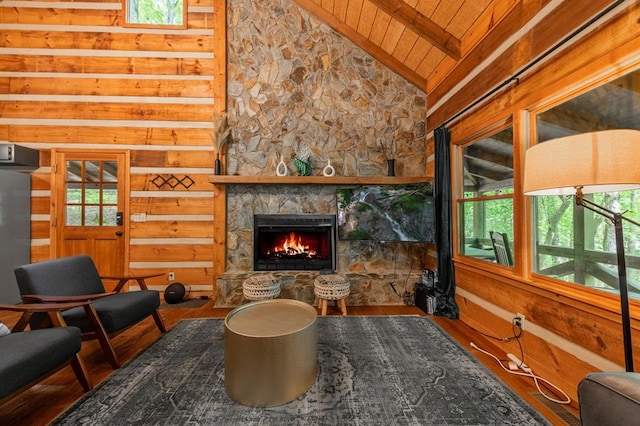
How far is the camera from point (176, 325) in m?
2.62

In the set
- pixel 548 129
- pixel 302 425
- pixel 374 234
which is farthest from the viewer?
pixel 374 234

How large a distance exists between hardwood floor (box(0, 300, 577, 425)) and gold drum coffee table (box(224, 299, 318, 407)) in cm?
111

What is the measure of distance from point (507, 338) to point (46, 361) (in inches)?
125

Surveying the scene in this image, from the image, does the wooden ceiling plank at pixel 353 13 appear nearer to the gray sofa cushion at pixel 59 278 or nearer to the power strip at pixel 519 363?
the power strip at pixel 519 363

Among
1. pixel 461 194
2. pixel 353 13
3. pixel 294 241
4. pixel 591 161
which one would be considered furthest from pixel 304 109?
pixel 591 161

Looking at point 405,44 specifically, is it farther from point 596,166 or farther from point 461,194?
point 596,166

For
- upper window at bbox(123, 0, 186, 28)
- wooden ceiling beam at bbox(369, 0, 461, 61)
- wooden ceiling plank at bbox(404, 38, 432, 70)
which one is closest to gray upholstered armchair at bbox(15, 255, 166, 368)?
upper window at bbox(123, 0, 186, 28)

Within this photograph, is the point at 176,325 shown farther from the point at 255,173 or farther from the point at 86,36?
the point at 86,36

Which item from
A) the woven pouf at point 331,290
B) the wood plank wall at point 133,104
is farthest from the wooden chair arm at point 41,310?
the woven pouf at point 331,290

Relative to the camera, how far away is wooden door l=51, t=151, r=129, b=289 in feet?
11.7

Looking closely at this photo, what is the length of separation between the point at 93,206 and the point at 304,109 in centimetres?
324

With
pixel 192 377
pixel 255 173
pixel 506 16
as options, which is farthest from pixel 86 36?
pixel 506 16

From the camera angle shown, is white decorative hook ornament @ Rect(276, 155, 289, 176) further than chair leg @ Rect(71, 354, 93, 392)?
Yes

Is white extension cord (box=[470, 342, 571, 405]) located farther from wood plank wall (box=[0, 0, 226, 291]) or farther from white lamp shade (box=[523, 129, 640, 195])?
wood plank wall (box=[0, 0, 226, 291])
